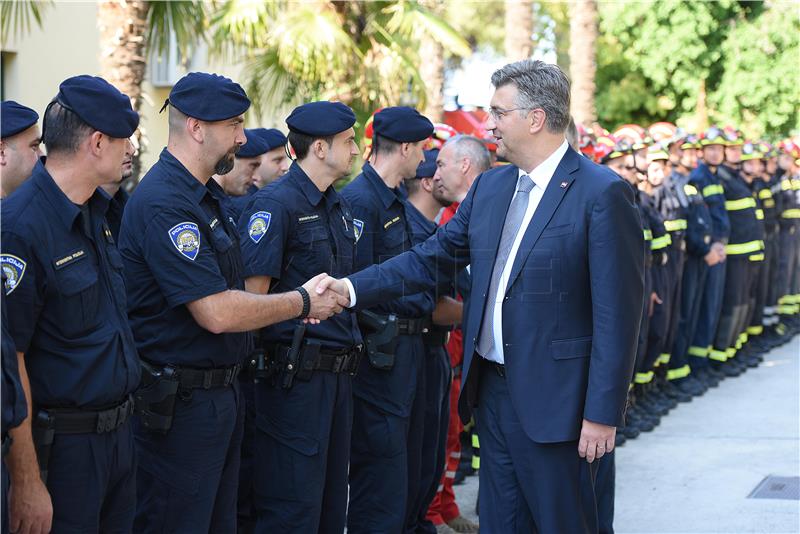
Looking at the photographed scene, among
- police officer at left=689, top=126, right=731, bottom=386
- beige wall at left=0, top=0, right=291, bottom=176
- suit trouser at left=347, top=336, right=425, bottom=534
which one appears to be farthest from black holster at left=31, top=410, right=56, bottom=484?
beige wall at left=0, top=0, right=291, bottom=176

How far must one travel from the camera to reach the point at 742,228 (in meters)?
11.9

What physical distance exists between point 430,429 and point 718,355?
689cm

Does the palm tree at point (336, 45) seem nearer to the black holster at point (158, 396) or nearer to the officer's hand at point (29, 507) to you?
the black holster at point (158, 396)

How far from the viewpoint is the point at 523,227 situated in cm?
418

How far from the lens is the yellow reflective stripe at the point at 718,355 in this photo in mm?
11766

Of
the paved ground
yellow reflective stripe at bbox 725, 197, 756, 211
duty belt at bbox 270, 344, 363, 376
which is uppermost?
duty belt at bbox 270, 344, 363, 376

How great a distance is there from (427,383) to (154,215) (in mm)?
2319

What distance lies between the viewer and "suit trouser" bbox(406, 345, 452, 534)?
577cm

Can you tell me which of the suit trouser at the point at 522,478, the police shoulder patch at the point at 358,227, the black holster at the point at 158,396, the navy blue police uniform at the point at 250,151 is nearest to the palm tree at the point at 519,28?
the navy blue police uniform at the point at 250,151

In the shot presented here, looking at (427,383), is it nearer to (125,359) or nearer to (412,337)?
(412,337)

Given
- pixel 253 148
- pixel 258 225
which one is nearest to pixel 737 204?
pixel 253 148

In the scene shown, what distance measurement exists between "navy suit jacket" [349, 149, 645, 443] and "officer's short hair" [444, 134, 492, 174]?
76.6 inches

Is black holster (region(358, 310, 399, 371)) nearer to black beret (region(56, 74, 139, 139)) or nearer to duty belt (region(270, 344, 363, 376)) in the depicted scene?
duty belt (region(270, 344, 363, 376))

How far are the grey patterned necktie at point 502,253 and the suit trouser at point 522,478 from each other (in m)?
0.10
